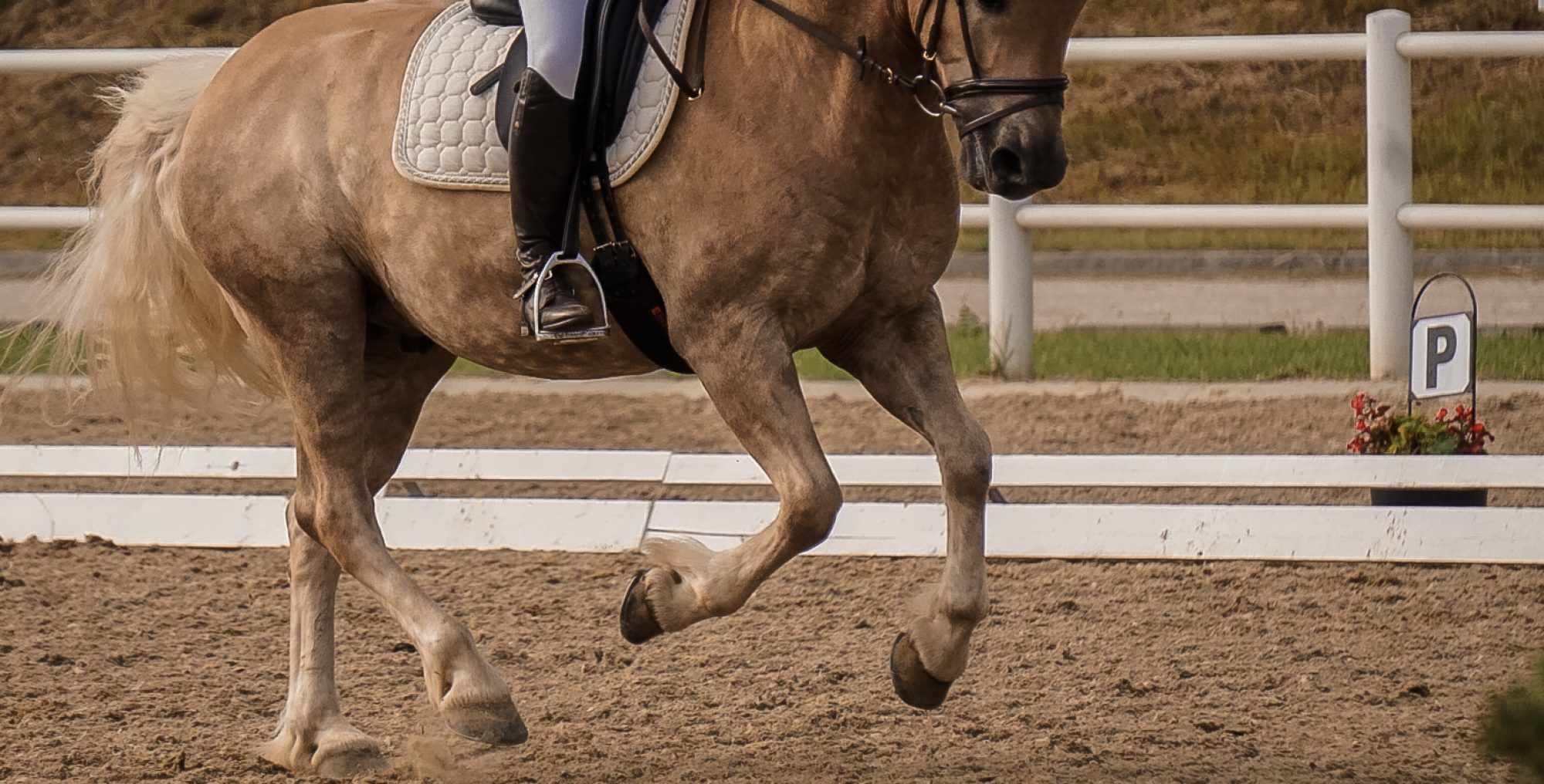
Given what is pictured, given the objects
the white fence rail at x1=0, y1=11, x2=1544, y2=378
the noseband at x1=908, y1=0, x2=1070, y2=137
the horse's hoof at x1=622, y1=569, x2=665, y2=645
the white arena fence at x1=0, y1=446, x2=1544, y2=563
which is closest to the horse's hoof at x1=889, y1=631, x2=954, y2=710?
the horse's hoof at x1=622, y1=569, x2=665, y2=645

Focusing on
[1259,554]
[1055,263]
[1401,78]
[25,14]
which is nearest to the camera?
[1259,554]

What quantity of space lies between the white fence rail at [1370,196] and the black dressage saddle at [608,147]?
4083 millimetres

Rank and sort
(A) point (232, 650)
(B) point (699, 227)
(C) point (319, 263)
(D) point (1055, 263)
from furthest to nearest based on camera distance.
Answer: (D) point (1055, 263) → (A) point (232, 650) → (C) point (319, 263) → (B) point (699, 227)

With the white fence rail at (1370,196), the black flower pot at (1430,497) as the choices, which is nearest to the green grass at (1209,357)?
the white fence rail at (1370,196)

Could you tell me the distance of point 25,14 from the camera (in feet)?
54.6

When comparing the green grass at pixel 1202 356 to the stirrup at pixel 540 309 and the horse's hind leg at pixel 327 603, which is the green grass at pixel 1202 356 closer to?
the horse's hind leg at pixel 327 603

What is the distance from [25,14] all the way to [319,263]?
560 inches

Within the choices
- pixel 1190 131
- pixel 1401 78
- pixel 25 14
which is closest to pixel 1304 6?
pixel 1190 131

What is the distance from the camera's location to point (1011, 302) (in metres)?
8.01

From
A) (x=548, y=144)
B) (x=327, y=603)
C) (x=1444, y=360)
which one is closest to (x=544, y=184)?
(x=548, y=144)

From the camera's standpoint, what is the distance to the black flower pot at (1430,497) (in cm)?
564

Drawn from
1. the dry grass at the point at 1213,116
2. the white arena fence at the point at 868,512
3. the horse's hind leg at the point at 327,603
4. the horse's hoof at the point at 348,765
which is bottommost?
the dry grass at the point at 1213,116

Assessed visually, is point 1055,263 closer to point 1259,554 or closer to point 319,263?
point 1259,554

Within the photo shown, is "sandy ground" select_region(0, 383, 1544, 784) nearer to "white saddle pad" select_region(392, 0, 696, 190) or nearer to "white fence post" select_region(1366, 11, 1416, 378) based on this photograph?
"white fence post" select_region(1366, 11, 1416, 378)
